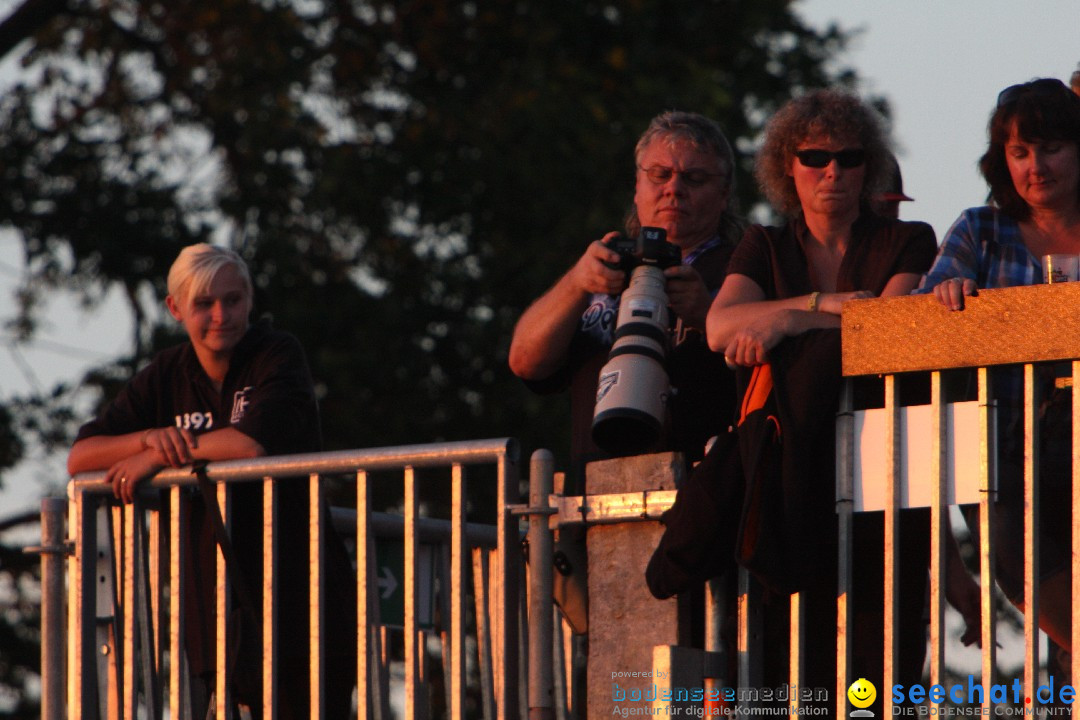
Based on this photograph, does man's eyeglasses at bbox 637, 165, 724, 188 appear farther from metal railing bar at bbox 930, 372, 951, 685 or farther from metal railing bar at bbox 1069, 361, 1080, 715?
metal railing bar at bbox 1069, 361, 1080, 715

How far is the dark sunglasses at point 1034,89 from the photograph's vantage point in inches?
167

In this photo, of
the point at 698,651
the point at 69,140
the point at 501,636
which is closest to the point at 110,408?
the point at 501,636

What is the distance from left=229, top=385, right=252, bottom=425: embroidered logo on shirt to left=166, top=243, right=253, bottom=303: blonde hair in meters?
0.34

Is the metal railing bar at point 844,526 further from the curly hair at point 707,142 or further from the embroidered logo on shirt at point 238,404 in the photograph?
the embroidered logo on shirt at point 238,404

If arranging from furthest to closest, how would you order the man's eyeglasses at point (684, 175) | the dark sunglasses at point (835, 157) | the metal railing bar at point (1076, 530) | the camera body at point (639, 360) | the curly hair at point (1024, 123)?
the man's eyeglasses at point (684, 175) → the dark sunglasses at point (835, 157) → the curly hair at point (1024, 123) → the camera body at point (639, 360) → the metal railing bar at point (1076, 530)

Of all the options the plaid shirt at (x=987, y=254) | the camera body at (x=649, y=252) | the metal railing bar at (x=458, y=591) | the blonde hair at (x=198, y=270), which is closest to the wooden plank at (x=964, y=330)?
the plaid shirt at (x=987, y=254)

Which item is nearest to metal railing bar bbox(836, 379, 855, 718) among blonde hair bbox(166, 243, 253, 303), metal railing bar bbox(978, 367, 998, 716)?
metal railing bar bbox(978, 367, 998, 716)

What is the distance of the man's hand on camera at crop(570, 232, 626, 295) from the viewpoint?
4.55 m

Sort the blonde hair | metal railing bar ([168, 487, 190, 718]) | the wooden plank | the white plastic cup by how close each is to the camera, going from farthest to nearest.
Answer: the blonde hair, metal railing bar ([168, 487, 190, 718]), the white plastic cup, the wooden plank

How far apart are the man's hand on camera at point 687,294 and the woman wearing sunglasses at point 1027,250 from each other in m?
0.61

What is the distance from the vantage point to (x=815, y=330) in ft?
13.2

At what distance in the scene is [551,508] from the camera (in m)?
4.31

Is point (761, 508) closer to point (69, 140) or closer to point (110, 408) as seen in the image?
point (110, 408)

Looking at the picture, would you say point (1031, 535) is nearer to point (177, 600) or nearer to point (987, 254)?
point (987, 254)
